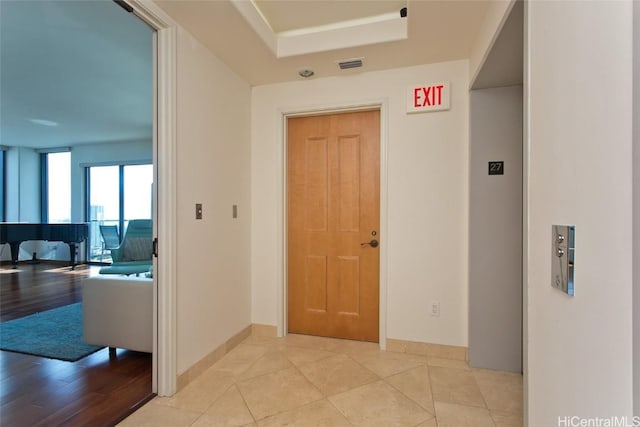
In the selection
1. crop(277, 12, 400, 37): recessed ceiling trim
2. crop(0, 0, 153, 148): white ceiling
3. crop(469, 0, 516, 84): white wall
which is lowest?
crop(469, 0, 516, 84): white wall

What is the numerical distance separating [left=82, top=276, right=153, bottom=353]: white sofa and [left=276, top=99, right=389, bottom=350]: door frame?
1116 mm

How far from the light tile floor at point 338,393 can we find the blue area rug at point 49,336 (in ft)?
4.26

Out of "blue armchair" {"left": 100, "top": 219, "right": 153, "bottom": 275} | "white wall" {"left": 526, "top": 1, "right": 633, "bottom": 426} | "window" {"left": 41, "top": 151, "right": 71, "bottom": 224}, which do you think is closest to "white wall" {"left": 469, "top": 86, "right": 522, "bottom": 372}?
"white wall" {"left": 526, "top": 1, "right": 633, "bottom": 426}

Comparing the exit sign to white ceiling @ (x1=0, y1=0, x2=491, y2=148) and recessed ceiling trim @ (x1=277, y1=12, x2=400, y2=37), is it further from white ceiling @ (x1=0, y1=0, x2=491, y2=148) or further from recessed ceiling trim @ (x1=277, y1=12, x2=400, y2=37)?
recessed ceiling trim @ (x1=277, y1=12, x2=400, y2=37)

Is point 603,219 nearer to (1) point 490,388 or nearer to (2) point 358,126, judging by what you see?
(1) point 490,388

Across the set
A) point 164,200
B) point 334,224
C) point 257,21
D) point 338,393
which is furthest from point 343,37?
point 338,393

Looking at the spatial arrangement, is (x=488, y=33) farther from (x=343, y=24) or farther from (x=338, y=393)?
(x=338, y=393)

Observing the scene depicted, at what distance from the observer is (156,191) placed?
78.9 inches

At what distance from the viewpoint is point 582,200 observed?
84 cm

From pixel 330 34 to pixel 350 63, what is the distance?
30cm

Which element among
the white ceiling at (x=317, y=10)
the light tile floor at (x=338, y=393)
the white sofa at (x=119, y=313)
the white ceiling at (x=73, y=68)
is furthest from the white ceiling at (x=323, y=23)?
the light tile floor at (x=338, y=393)

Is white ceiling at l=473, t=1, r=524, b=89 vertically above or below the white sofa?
above

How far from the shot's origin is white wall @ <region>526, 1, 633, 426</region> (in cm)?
67

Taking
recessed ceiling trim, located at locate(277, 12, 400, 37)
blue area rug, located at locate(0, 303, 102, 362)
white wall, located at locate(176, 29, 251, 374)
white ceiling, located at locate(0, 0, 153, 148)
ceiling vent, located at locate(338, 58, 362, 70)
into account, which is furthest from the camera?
blue area rug, located at locate(0, 303, 102, 362)
